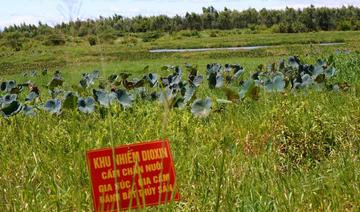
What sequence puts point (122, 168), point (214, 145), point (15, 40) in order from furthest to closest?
point (15, 40) → point (214, 145) → point (122, 168)

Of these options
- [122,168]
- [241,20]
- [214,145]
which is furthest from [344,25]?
[122,168]

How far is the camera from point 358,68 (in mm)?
10055

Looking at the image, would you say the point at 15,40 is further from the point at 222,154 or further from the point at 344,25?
the point at 222,154

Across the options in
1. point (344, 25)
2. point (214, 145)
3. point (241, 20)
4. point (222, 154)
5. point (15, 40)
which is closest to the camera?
point (222, 154)

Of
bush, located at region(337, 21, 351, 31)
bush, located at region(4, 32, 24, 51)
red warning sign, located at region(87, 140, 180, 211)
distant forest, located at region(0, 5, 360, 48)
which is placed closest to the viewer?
red warning sign, located at region(87, 140, 180, 211)

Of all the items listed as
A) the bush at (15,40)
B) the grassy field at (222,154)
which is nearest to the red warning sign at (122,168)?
the grassy field at (222,154)

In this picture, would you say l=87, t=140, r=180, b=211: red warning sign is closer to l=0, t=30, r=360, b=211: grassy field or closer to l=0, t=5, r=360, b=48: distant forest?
l=0, t=30, r=360, b=211: grassy field

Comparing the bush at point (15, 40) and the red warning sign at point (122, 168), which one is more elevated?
the red warning sign at point (122, 168)

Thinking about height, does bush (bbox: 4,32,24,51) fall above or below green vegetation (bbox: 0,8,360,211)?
below

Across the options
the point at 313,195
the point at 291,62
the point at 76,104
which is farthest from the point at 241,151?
the point at 291,62

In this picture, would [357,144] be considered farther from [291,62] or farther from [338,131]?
[291,62]

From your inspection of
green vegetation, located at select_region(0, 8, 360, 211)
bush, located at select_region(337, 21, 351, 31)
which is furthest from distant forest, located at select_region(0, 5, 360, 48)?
green vegetation, located at select_region(0, 8, 360, 211)

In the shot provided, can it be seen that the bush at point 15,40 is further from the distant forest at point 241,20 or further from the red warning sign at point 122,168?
the red warning sign at point 122,168

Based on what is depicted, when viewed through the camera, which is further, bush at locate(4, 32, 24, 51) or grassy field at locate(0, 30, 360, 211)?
bush at locate(4, 32, 24, 51)
